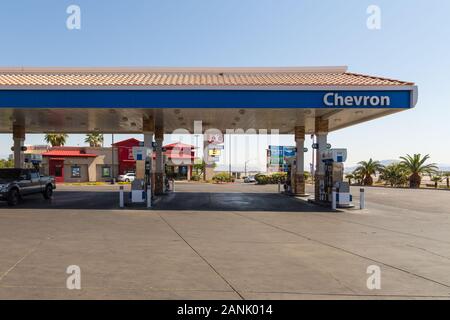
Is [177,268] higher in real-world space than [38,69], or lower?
lower

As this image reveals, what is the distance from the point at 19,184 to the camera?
784 inches

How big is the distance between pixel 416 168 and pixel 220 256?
4488 centimetres

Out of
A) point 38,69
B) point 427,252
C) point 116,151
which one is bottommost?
point 427,252

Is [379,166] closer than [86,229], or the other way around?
[86,229]

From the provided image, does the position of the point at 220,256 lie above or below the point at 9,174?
below

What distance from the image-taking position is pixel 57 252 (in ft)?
28.4

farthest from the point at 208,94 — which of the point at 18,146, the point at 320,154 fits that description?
the point at 18,146

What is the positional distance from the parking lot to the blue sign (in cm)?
582

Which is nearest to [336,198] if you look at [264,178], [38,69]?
[38,69]

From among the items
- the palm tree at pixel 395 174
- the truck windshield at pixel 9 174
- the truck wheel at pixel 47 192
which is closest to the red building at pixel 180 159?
the palm tree at pixel 395 174

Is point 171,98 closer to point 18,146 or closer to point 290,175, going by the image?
point 290,175

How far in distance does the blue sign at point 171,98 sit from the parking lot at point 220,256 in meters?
5.82
